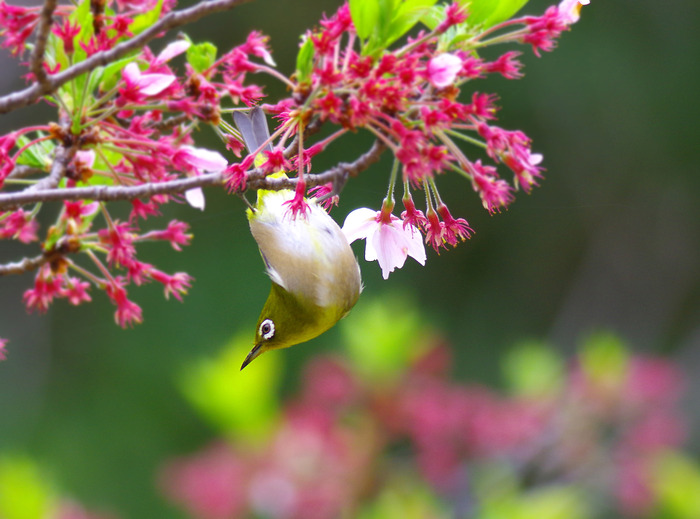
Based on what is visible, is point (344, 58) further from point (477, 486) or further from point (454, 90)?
point (477, 486)

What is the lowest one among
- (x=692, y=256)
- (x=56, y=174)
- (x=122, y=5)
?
(x=692, y=256)

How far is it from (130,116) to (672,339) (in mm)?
5626

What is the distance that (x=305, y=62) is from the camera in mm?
1069

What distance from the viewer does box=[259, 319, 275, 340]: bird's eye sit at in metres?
1.68

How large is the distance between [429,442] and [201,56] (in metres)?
1.76

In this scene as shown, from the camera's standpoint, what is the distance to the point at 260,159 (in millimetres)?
1400

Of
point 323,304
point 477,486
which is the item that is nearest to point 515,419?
point 477,486

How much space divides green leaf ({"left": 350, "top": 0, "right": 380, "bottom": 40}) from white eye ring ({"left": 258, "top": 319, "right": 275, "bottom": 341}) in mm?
781

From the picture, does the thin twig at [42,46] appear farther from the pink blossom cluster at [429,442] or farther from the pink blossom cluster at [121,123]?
the pink blossom cluster at [429,442]

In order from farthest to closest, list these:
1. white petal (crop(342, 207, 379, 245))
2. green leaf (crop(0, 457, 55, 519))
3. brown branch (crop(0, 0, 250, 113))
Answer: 1. green leaf (crop(0, 457, 55, 519))
2. white petal (crop(342, 207, 379, 245))
3. brown branch (crop(0, 0, 250, 113))

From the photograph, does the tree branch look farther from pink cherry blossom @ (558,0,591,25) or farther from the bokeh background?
the bokeh background

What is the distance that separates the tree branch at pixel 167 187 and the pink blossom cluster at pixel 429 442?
162cm

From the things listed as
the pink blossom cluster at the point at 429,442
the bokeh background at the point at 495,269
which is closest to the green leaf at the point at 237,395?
the pink blossom cluster at the point at 429,442

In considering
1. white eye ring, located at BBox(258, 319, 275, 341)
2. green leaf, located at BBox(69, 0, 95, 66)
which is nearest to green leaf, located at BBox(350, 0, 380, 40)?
green leaf, located at BBox(69, 0, 95, 66)
